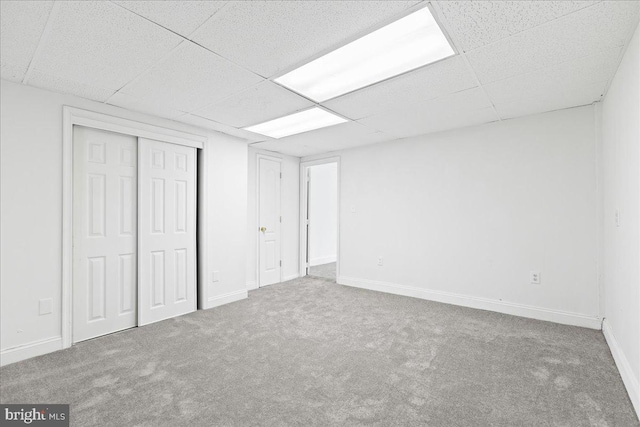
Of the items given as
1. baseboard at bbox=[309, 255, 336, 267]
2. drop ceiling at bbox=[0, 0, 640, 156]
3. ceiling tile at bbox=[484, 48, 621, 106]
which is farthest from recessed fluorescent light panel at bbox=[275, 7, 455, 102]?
baseboard at bbox=[309, 255, 336, 267]

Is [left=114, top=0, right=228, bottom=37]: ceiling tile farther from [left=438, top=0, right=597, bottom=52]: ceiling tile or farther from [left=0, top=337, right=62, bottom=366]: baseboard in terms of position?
[left=0, top=337, right=62, bottom=366]: baseboard

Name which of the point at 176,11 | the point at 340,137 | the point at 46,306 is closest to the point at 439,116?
the point at 340,137

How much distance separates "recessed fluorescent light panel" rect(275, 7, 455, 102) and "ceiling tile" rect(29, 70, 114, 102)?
1.69m

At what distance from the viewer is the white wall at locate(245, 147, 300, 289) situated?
4.84 metres

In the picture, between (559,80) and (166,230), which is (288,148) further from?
(559,80)

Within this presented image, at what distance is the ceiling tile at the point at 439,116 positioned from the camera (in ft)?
9.50

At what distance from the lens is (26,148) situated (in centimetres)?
251

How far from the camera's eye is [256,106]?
2.99 m

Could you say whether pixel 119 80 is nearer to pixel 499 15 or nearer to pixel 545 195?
pixel 499 15

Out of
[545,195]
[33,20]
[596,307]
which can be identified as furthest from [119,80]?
[596,307]

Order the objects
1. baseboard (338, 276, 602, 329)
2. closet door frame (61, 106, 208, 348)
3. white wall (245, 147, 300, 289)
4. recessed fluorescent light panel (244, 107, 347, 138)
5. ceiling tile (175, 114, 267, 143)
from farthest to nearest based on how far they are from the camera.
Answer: white wall (245, 147, 300, 289), ceiling tile (175, 114, 267, 143), recessed fluorescent light panel (244, 107, 347, 138), baseboard (338, 276, 602, 329), closet door frame (61, 106, 208, 348)

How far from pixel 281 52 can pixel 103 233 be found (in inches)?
101

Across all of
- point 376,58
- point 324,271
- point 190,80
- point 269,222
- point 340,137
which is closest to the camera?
point 376,58

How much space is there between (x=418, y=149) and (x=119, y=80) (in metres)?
3.62
